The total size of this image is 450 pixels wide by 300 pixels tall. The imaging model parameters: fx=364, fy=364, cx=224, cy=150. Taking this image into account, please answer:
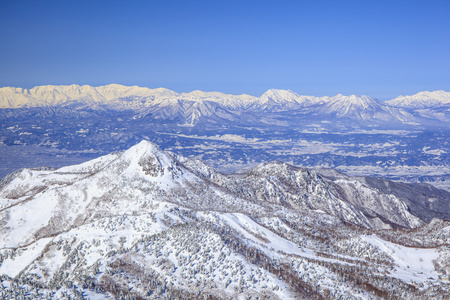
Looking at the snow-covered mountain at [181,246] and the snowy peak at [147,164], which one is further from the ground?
the snowy peak at [147,164]

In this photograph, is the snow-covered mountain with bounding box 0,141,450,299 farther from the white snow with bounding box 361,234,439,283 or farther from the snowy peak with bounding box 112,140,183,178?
the snowy peak with bounding box 112,140,183,178

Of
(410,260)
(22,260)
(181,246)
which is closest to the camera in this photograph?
(181,246)

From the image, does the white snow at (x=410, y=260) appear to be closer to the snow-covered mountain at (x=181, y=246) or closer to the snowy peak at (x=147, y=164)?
the snow-covered mountain at (x=181, y=246)

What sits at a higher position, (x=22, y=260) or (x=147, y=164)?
(x=147, y=164)

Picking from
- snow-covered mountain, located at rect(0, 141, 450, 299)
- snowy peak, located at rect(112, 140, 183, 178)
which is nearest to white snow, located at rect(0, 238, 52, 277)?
snow-covered mountain, located at rect(0, 141, 450, 299)

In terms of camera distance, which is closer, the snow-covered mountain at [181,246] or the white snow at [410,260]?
the snow-covered mountain at [181,246]

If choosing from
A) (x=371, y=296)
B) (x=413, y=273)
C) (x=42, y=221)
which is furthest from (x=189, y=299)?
(x=42, y=221)

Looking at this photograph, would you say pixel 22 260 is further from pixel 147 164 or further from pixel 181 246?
pixel 147 164

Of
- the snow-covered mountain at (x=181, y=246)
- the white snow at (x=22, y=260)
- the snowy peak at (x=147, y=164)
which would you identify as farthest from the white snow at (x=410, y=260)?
the white snow at (x=22, y=260)

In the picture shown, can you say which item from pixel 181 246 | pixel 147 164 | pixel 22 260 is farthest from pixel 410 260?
pixel 22 260
